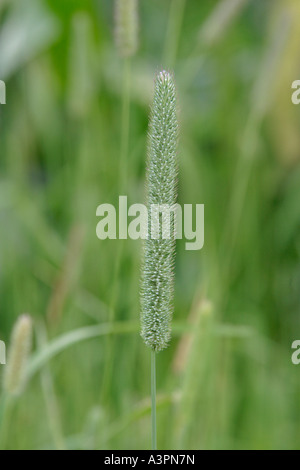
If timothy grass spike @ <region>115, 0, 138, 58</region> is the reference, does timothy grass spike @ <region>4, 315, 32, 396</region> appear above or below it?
below

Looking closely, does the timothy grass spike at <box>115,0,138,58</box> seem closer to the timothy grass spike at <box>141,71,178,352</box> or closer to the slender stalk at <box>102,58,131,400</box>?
the slender stalk at <box>102,58,131,400</box>

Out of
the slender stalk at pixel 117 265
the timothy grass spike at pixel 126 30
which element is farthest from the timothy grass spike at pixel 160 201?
the timothy grass spike at pixel 126 30

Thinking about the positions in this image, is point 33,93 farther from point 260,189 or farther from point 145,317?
point 145,317

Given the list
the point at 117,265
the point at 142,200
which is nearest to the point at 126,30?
the point at 117,265

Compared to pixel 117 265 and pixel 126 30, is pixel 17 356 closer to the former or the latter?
pixel 117 265

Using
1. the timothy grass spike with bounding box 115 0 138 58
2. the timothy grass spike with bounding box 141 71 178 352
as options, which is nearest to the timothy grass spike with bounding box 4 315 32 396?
the timothy grass spike with bounding box 141 71 178 352

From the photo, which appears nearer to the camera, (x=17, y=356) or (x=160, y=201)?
(x=160, y=201)
